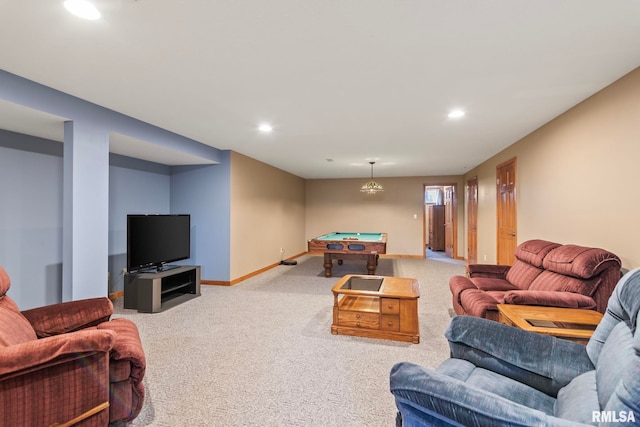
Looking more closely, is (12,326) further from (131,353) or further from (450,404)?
(450,404)

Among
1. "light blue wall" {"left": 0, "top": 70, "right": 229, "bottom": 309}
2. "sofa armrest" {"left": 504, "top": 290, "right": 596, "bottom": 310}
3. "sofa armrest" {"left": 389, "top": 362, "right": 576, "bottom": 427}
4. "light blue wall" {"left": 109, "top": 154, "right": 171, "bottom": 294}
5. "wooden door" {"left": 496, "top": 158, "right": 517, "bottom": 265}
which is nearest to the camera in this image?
"sofa armrest" {"left": 389, "top": 362, "right": 576, "bottom": 427}

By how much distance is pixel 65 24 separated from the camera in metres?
1.77

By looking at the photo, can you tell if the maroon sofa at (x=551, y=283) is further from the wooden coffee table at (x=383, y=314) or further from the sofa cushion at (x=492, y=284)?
the wooden coffee table at (x=383, y=314)

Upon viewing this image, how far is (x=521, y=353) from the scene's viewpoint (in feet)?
4.87

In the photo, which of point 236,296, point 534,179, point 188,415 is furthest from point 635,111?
point 236,296

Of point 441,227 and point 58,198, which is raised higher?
point 58,198

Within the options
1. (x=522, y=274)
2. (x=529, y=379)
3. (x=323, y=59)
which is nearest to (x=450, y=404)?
(x=529, y=379)

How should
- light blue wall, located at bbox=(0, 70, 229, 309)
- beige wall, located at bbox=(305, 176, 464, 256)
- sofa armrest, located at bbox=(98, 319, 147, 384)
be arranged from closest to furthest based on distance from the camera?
sofa armrest, located at bbox=(98, 319, 147, 384), light blue wall, located at bbox=(0, 70, 229, 309), beige wall, located at bbox=(305, 176, 464, 256)

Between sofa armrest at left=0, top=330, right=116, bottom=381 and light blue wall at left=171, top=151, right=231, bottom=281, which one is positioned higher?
light blue wall at left=171, top=151, right=231, bottom=281

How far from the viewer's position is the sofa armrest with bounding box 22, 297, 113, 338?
199 centimetres

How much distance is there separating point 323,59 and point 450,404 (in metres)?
2.11

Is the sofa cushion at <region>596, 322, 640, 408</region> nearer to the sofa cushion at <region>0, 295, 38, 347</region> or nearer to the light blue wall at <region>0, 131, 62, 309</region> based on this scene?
the sofa cushion at <region>0, 295, 38, 347</region>

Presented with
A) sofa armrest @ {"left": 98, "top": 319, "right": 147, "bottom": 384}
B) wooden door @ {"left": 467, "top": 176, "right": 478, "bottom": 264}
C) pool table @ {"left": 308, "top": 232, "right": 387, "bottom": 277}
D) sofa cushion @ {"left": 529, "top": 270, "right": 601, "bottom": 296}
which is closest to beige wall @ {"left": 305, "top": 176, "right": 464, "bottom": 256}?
wooden door @ {"left": 467, "top": 176, "right": 478, "bottom": 264}

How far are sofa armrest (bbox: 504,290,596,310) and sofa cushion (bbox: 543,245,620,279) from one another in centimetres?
20
